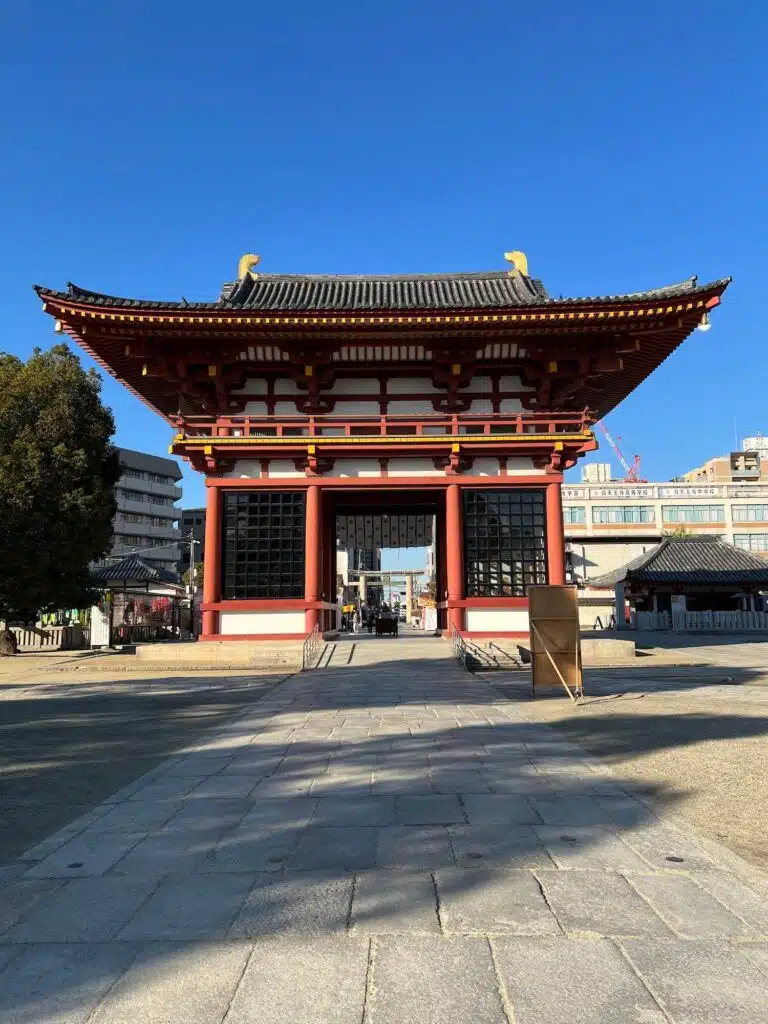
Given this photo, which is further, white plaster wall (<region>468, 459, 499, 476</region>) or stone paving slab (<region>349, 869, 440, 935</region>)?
white plaster wall (<region>468, 459, 499, 476</region>)

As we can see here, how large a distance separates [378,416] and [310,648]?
7.14 m

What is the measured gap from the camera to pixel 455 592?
64.4 ft

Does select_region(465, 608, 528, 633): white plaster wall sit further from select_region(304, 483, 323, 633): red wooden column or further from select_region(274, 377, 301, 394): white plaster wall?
select_region(274, 377, 301, 394): white plaster wall

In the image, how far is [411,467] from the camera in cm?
2064

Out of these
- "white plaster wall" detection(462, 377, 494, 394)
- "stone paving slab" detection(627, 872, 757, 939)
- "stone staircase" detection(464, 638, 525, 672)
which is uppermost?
"white plaster wall" detection(462, 377, 494, 394)

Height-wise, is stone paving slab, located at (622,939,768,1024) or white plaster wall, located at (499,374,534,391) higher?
white plaster wall, located at (499,374,534,391)

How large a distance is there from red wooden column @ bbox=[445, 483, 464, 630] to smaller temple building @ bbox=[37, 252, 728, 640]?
1.7 inches

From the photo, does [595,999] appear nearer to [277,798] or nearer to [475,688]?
[277,798]

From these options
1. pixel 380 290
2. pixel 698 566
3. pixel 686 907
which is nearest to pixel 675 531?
pixel 698 566

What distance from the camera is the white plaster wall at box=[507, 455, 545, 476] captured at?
66.8 feet

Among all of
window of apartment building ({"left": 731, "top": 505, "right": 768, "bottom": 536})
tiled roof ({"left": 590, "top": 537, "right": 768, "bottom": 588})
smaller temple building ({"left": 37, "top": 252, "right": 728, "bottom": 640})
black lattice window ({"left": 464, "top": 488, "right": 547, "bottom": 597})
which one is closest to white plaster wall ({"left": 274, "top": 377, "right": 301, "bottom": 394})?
smaller temple building ({"left": 37, "top": 252, "right": 728, "bottom": 640})

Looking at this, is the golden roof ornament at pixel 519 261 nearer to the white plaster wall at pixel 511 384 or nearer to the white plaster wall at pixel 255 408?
the white plaster wall at pixel 511 384

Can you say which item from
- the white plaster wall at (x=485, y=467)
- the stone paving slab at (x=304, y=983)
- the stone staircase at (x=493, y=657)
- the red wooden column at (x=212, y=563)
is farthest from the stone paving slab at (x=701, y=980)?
the white plaster wall at (x=485, y=467)

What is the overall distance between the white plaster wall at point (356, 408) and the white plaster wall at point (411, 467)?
1844 mm
